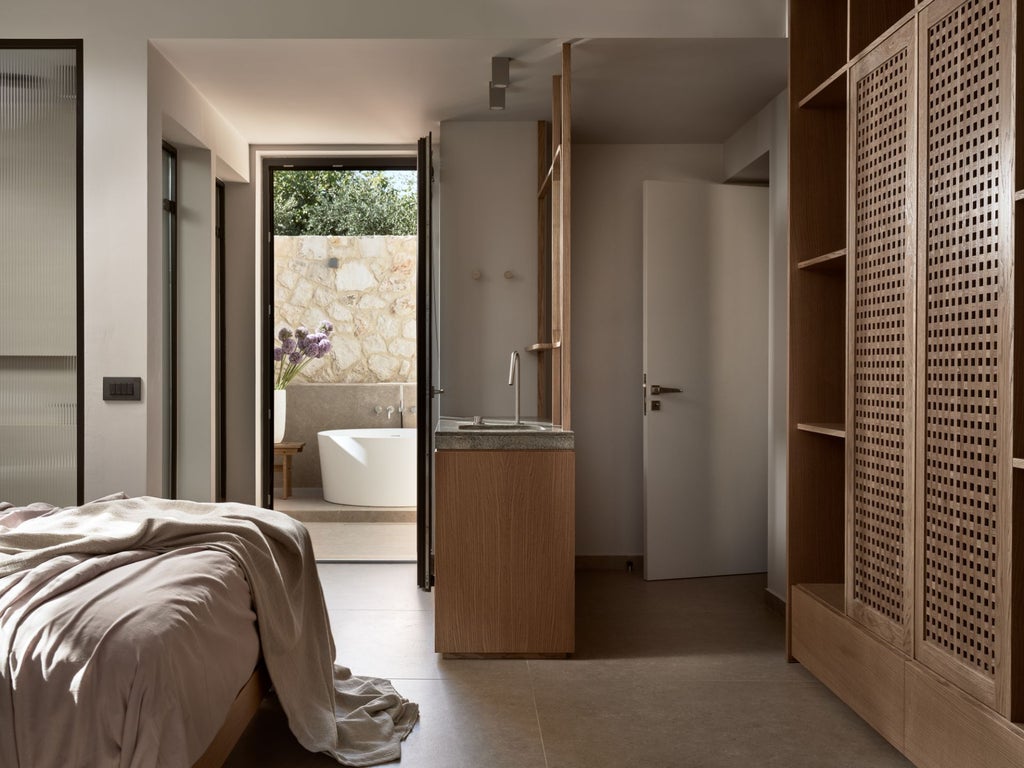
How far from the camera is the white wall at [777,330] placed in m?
4.13

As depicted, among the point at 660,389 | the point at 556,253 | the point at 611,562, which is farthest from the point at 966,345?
the point at 611,562

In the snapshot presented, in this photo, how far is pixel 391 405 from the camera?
7836 mm

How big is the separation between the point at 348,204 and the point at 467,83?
4.20 metres

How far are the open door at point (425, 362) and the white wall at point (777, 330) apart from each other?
5.41 feet

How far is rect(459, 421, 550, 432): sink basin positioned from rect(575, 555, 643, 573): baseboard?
4.80ft

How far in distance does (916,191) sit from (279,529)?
202cm

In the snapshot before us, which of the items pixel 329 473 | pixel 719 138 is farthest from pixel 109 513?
pixel 329 473

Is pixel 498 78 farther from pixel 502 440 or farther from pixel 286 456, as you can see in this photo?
pixel 286 456

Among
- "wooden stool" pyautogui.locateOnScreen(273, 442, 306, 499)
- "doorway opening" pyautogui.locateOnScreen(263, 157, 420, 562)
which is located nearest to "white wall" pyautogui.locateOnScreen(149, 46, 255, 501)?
"doorway opening" pyautogui.locateOnScreen(263, 157, 420, 562)

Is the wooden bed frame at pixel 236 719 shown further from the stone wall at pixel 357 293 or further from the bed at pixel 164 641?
the stone wall at pixel 357 293

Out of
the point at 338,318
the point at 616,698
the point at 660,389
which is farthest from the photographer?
the point at 338,318

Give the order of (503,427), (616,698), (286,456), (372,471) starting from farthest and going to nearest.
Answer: (286,456), (372,471), (503,427), (616,698)

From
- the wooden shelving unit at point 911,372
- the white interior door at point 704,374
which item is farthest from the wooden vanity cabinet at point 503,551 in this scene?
the white interior door at point 704,374

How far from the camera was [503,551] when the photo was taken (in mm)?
3430
